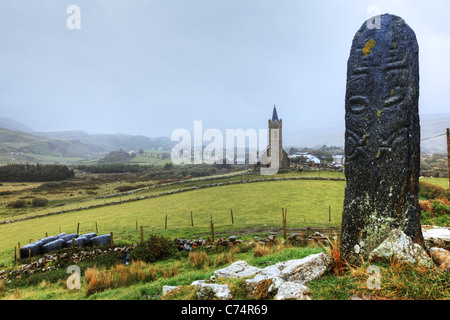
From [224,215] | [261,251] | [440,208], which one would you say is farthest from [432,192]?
[261,251]

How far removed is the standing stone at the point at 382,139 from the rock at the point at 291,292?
2302 mm

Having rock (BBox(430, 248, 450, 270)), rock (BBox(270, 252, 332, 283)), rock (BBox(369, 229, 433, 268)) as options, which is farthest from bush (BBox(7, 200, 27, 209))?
rock (BBox(430, 248, 450, 270))

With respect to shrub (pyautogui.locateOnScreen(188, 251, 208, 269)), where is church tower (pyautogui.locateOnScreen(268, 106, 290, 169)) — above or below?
above

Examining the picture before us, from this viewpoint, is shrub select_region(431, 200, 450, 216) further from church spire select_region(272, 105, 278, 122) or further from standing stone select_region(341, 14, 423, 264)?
church spire select_region(272, 105, 278, 122)

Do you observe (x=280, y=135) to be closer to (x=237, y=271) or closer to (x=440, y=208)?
(x=440, y=208)

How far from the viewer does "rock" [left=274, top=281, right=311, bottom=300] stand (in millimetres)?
4184

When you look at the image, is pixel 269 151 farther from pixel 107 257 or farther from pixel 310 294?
pixel 310 294

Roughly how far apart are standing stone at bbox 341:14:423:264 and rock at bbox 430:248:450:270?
1.31 feet

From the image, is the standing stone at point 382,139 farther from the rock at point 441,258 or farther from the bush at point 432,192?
the bush at point 432,192

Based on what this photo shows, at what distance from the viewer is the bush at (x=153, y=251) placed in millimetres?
12492

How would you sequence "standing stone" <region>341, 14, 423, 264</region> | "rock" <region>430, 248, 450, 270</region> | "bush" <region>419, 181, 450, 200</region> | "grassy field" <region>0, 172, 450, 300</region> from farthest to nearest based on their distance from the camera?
"bush" <region>419, 181, 450, 200</region> → "standing stone" <region>341, 14, 423, 264</region> → "rock" <region>430, 248, 450, 270</region> → "grassy field" <region>0, 172, 450, 300</region>

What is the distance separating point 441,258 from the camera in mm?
5273

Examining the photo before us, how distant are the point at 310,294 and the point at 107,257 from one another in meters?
13.1

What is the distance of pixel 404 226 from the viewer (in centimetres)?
553
